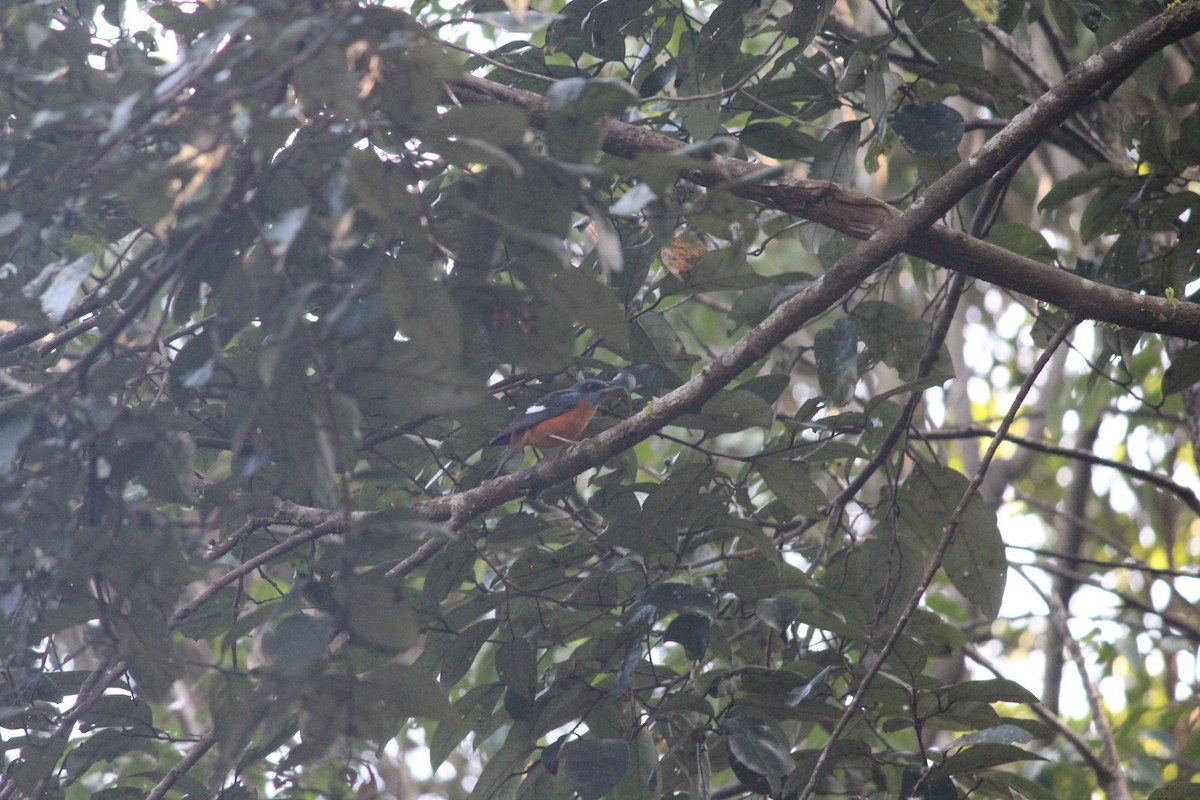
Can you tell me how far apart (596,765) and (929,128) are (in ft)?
8.43

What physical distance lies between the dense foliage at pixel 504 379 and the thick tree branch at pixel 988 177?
1 centimetres

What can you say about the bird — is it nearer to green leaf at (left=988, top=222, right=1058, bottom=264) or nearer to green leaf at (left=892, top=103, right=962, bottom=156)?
green leaf at (left=892, top=103, right=962, bottom=156)

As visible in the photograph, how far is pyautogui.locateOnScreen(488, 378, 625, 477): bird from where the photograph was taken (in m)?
3.97

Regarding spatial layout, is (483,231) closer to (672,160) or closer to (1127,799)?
(672,160)

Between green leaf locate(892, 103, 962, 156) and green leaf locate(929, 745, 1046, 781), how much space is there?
6.88 ft

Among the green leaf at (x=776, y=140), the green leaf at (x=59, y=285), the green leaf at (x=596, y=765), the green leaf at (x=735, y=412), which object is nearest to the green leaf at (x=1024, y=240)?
the green leaf at (x=776, y=140)

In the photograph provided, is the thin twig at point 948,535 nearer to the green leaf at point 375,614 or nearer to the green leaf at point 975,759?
the green leaf at point 975,759

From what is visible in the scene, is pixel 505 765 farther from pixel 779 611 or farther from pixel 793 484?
pixel 793 484

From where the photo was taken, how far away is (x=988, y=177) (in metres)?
3.59

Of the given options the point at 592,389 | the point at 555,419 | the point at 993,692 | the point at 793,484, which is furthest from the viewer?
the point at 592,389

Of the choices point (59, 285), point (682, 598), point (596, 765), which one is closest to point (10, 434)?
point (59, 285)

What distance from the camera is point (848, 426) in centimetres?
368

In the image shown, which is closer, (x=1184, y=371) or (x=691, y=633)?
(x=691, y=633)

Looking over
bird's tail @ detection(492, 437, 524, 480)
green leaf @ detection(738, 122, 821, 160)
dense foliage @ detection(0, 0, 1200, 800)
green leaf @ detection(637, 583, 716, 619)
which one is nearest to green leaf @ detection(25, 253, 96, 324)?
dense foliage @ detection(0, 0, 1200, 800)
